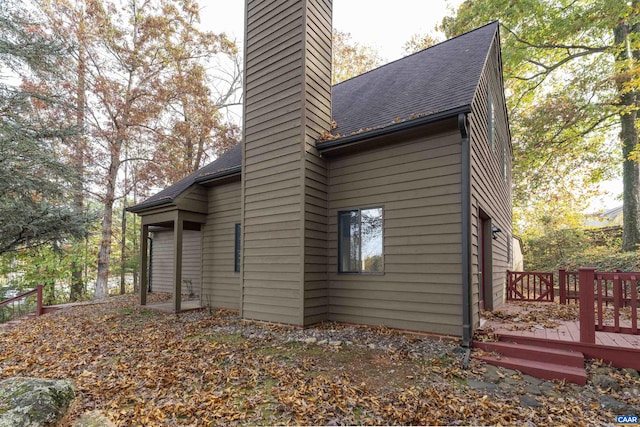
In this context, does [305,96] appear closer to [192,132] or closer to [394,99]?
[394,99]

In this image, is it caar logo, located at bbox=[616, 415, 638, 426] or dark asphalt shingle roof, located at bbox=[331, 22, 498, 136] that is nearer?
caar logo, located at bbox=[616, 415, 638, 426]

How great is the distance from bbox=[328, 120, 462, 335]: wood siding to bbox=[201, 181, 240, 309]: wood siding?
321 cm

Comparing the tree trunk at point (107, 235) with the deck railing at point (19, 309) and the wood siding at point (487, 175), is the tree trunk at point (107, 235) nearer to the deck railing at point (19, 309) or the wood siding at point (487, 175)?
the deck railing at point (19, 309)

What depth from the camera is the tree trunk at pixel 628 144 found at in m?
11.5

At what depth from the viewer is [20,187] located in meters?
8.70

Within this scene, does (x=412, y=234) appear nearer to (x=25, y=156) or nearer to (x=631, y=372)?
(x=631, y=372)

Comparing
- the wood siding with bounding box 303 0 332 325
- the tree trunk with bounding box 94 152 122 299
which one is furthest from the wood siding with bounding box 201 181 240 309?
the tree trunk with bounding box 94 152 122 299

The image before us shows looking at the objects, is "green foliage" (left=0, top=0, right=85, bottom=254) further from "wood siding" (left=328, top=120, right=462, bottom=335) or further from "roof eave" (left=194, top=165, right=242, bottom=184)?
"wood siding" (left=328, top=120, right=462, bottom=335)

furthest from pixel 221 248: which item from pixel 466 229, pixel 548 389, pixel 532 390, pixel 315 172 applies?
pixel 548 389

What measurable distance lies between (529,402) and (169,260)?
1181cm

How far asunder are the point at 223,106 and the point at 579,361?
58.2 feet

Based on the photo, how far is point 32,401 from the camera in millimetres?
2812

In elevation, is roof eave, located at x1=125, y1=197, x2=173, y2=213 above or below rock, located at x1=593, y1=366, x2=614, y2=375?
above

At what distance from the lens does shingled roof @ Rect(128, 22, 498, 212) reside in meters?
5.64
